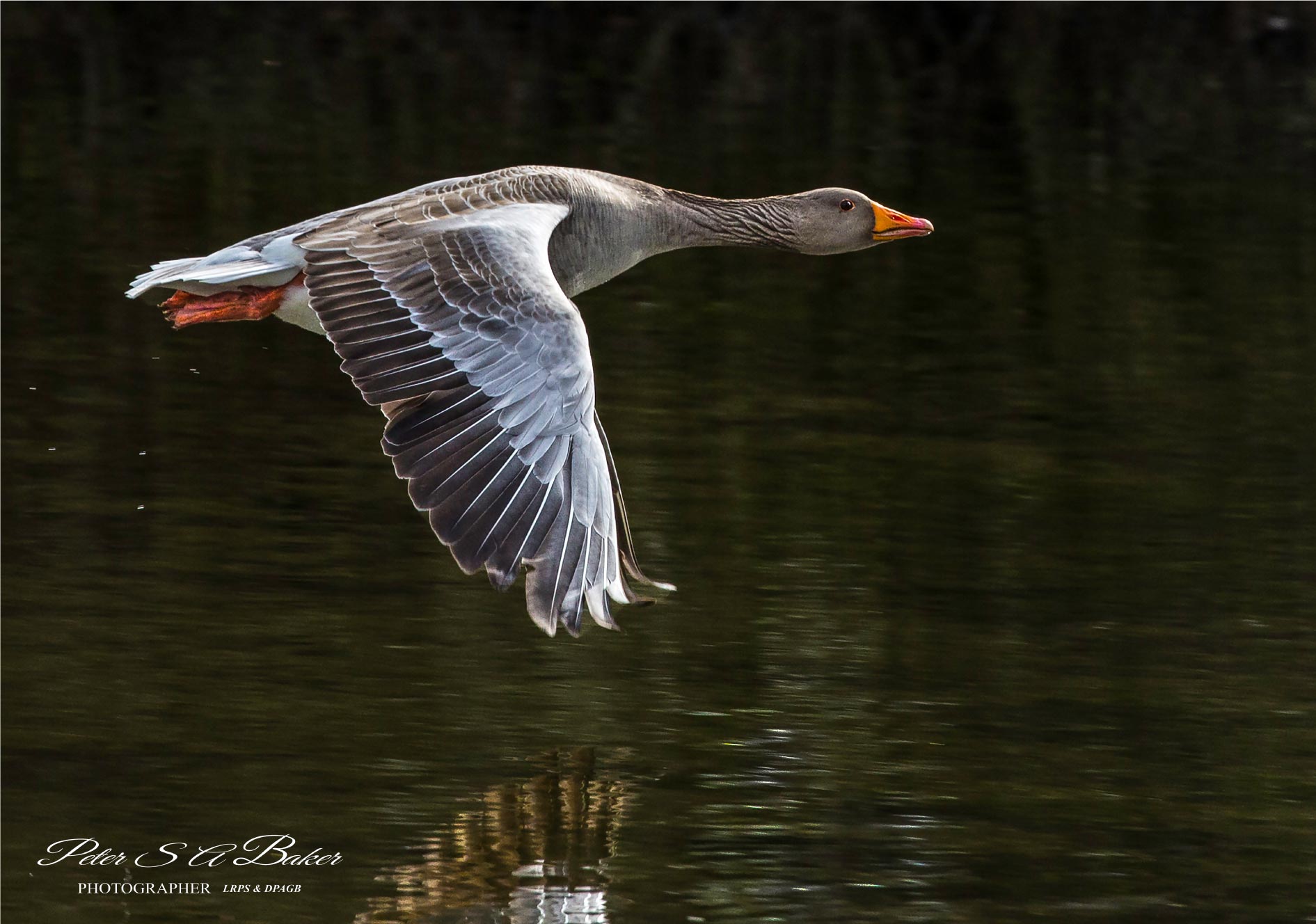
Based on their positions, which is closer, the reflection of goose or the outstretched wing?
the reflection of goose

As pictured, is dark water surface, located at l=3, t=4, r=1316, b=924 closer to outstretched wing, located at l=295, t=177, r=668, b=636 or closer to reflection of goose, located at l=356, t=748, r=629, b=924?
reflection of goose, located at l=356, t=748, r=629, b=924

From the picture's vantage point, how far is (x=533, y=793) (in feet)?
25.2

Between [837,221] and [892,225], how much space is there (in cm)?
30

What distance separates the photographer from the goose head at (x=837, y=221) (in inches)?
408

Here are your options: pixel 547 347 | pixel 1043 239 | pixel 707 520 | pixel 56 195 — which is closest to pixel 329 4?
pixel 56 195

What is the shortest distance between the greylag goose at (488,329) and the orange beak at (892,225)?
0.97 meters

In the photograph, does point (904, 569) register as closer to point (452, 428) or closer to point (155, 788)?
point (452, 428)

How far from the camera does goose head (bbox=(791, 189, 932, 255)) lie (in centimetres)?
1037

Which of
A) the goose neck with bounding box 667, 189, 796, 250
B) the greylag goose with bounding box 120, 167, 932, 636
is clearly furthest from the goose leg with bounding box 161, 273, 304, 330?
the goose neck with bounding box 667, 189, 796, 250

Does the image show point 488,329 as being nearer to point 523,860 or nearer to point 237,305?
point 237,305

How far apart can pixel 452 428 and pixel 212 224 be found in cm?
1001

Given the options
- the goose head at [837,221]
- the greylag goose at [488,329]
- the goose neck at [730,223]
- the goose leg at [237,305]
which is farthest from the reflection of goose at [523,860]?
the goose head at [837,221]
